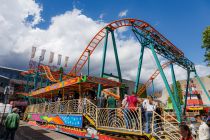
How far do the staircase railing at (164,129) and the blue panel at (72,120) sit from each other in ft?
15.2

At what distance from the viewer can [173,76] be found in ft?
64.1

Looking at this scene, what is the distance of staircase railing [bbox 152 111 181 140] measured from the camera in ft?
19.9

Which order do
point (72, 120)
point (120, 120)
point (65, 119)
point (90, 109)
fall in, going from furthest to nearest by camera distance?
point (65, 119), point (72, 120), point (90, 109), point (120, 120)

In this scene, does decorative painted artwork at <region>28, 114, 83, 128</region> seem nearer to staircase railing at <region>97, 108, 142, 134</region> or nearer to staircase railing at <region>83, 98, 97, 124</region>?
staircase railing at <region>83, 98, 97, 124</region>

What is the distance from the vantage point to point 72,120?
11.0m

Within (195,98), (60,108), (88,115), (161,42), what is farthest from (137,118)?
(195,98)

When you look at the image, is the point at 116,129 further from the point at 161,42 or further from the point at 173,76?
the point at 173,76

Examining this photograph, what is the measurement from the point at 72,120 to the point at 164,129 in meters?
6.14

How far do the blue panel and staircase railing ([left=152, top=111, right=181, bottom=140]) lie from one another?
15.2 ft

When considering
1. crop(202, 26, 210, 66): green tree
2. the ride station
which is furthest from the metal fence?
crop(202, 26, 210, 66): green tree

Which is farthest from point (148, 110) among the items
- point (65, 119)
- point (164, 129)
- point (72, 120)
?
point (65, 119)

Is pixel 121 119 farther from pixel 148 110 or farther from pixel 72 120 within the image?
pixel 72 120

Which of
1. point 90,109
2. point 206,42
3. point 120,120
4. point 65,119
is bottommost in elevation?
point 65,119

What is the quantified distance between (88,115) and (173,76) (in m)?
12.7
